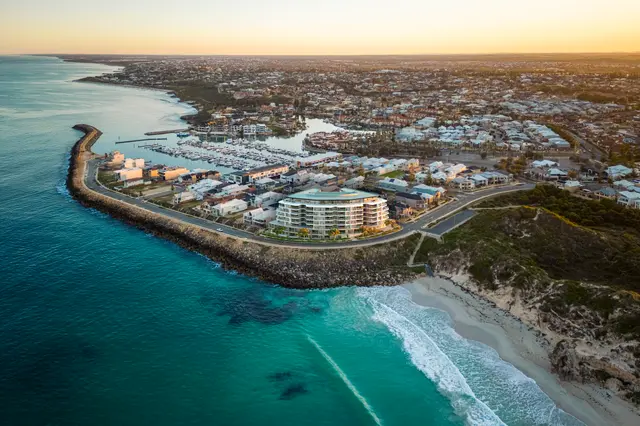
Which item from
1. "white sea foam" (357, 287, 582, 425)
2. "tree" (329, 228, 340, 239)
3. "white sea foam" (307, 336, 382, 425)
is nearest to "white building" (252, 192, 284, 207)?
"tree" (329, 228, 340, 239)

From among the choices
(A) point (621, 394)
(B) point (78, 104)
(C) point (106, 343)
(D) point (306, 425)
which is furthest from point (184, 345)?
(B) point (78, 104)

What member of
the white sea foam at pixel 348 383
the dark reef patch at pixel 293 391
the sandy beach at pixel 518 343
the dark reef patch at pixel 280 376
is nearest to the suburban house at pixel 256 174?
the sandy beach at pixel 518 343

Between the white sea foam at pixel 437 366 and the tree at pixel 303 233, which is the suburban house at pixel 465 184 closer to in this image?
the tree at pixel 303 233

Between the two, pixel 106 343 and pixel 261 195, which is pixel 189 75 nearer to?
pixel 261 195

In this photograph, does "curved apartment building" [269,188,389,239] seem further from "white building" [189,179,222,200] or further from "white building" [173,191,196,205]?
"white building" [173,191,196,205]

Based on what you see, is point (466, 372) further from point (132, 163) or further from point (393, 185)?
point (132, 163)

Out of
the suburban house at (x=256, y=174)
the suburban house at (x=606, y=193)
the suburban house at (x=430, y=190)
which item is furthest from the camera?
the suburban house at (x=256, y=174)
